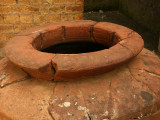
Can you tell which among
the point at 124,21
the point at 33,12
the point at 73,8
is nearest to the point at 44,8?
the point at 33,12

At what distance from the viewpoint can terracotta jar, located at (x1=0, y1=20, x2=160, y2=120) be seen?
109 cm

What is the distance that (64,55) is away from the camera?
126cm

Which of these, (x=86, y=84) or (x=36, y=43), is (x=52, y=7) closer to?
(x=36, y=43)

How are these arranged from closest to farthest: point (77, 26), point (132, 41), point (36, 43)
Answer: point (132, 41) < point (36, 43) < point (77, 26)

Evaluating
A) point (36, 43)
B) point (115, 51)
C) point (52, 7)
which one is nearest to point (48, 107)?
point (115, 51)

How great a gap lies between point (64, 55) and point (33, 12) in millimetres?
2755

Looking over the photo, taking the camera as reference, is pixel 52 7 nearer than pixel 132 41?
No

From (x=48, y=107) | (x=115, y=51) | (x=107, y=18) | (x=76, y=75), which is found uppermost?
(x=115, y=51)

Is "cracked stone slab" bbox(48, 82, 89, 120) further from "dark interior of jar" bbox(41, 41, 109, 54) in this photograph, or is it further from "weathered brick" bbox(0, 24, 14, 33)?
"weathered brick" bbox(0, 24, 14, 33)

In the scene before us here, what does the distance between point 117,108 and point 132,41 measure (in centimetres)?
60

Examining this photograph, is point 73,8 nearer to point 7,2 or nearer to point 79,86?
point 7,2

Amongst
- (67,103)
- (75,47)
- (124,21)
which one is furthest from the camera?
(124,21)

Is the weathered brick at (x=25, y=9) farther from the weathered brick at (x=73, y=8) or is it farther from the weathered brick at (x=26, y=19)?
the weathered brick at (x=73, y=8)

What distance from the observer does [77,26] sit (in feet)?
6.10
